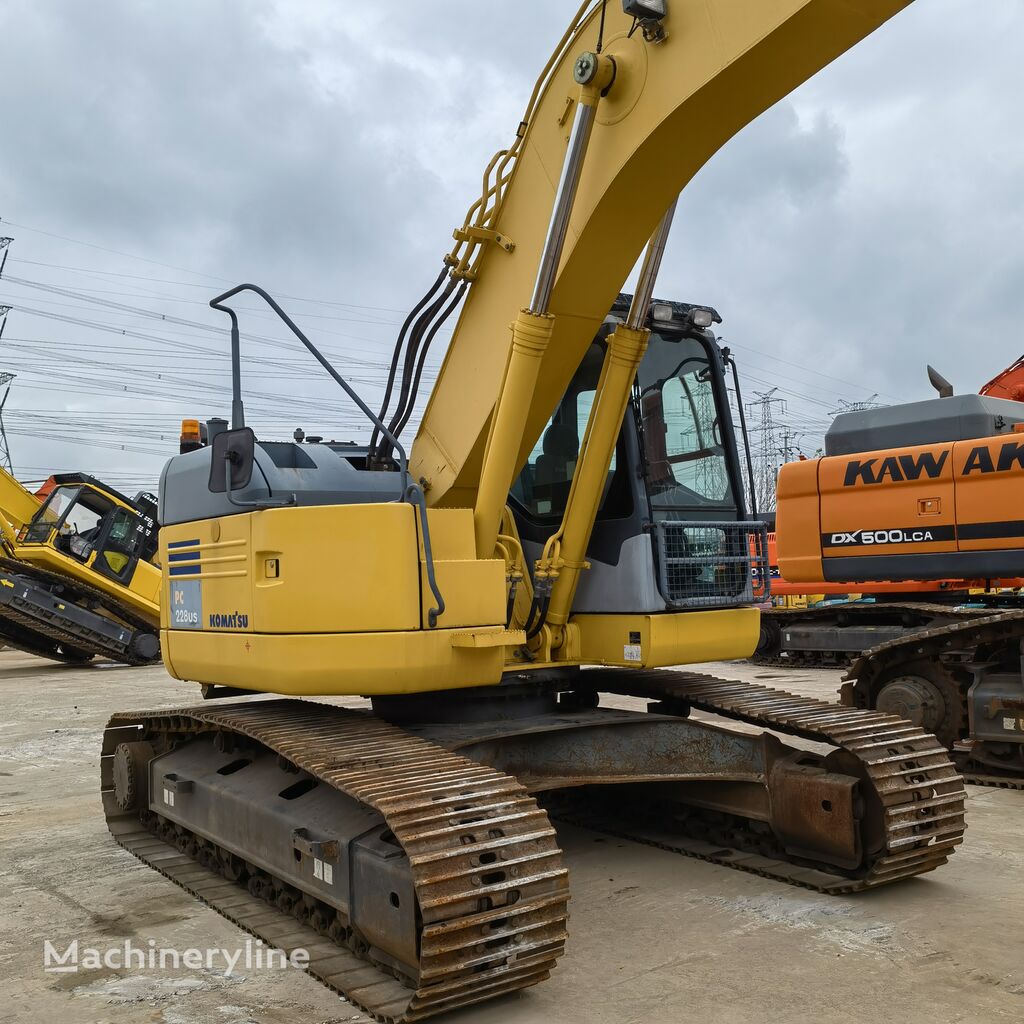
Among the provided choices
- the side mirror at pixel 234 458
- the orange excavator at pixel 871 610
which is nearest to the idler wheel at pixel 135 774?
the side mirror at pixel 234 458

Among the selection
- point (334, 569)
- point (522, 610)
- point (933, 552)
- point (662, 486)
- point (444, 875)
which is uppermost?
point (662, 486)

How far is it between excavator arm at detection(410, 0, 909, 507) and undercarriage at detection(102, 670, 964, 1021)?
1304mm

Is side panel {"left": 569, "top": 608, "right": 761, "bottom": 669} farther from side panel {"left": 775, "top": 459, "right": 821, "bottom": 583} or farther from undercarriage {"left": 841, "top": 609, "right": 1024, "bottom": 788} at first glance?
side panel {"left": 775, "top": 459, "right": 821, "bottom": 583}

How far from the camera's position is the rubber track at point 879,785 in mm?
4934

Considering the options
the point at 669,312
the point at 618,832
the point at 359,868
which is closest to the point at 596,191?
the point at 669,312

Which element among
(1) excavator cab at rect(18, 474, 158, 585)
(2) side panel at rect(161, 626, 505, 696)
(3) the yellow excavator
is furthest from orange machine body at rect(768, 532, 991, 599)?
(1) excavator cab at rect(18, 474, 158, 585)

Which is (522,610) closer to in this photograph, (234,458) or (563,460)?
(563,460)

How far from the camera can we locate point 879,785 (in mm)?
4922

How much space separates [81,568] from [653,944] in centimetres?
1548

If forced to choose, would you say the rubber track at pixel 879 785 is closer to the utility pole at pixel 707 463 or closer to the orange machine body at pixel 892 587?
the utility pole at pixel 707 463

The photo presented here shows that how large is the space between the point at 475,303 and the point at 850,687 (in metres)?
5.15

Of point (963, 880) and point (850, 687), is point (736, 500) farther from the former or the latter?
point (850, 687)

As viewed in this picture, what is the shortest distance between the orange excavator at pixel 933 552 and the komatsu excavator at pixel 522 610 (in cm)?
261

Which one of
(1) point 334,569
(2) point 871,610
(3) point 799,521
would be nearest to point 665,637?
(1) point 334,569
